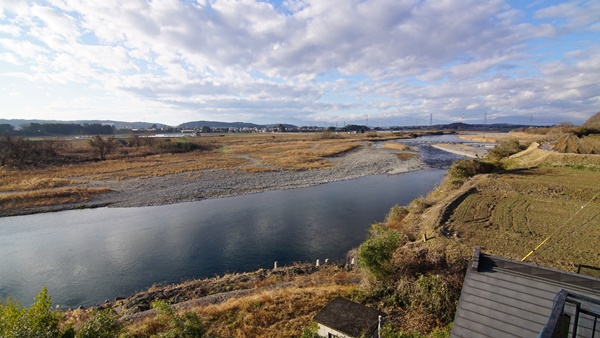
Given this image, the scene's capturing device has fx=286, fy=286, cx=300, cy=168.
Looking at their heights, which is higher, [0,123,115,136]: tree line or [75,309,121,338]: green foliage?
[0,123,115,136]: tree line

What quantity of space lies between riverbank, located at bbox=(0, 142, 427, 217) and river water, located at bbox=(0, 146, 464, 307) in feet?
7.07

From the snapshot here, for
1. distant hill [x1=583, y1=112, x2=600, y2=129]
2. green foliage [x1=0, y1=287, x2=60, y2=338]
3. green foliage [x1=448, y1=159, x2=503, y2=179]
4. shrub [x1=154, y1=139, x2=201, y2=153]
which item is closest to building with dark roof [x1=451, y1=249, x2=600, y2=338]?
green foliage [x1=0, y1=287, x2=60, y2=338]

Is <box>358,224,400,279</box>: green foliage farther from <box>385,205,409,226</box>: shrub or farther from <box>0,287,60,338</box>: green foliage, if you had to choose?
<box>0,287,60,338</box>: green foliage

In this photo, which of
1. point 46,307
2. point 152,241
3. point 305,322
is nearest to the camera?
point 46,307

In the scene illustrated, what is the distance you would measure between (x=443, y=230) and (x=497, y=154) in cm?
3559

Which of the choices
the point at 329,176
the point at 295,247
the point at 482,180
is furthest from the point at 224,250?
the point at 329,176

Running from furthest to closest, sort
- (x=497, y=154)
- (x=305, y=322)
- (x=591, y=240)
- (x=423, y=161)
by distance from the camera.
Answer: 1. (x=423, y=161)
2. (x=497, y=154)
3. (x=591, y=240)
4. (x=305, y=322)

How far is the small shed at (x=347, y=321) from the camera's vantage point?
25.4ft

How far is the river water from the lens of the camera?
16.6 meters

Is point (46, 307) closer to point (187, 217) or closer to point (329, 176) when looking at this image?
point (187, 217)

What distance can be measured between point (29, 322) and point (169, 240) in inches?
652

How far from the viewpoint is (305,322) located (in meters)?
10.4

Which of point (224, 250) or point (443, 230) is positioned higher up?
point (443, 230)

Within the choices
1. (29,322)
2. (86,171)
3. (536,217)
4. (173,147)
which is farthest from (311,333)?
(173,147)
